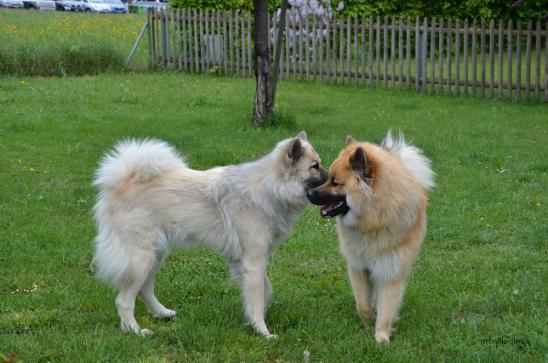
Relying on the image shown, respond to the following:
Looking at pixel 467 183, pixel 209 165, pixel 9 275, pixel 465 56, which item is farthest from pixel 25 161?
pixel 465 56

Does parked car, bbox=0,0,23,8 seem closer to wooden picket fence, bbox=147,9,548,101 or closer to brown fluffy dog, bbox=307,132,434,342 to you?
wooden picket fence, bbox=147,9,548,101

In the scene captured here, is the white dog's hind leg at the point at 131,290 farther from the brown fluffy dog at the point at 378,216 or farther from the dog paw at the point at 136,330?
the brown fluffy dog at the point at 378,216

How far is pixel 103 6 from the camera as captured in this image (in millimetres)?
44000

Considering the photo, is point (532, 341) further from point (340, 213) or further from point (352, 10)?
point (352, 10)

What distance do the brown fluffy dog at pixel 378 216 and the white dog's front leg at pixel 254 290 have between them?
22.4 inches

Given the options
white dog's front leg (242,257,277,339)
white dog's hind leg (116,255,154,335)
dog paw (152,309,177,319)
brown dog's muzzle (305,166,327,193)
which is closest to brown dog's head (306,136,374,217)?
brown dog's muzzle (305,166,327,193)

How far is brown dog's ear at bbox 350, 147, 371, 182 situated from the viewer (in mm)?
4379

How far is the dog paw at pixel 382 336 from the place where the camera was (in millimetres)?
4405

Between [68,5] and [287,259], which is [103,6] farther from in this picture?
[287,259]

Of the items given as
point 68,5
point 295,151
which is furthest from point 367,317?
point 68,5

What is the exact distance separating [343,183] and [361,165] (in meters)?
0.16

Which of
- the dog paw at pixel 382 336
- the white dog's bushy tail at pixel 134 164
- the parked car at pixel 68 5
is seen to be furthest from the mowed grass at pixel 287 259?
the parked car at pixel 68 5

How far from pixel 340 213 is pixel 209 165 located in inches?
164

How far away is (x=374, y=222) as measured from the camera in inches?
177
